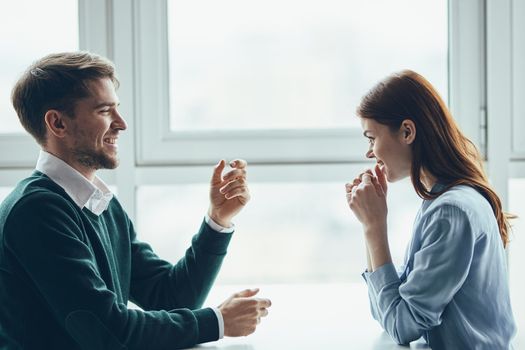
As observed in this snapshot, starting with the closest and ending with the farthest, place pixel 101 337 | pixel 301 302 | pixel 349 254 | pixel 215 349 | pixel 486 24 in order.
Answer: pixel 101 337 → pixel 215 349 → pixel 301 302 → pixel 486 24 → pixel 349 254

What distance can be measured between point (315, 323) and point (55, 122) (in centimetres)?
75

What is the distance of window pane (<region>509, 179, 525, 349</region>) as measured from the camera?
7.18 feet

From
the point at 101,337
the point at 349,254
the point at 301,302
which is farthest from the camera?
the point at 349,254

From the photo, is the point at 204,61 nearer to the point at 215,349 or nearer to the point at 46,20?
the point at 46,20

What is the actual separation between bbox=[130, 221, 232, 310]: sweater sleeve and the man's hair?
0.39 meters

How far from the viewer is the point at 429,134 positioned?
1470 millimetres

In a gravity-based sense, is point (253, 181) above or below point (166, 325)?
above

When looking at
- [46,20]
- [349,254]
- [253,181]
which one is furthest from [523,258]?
[46,20]

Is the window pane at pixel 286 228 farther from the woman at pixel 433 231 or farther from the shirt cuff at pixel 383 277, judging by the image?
the shirt cuff at pixel 383 277

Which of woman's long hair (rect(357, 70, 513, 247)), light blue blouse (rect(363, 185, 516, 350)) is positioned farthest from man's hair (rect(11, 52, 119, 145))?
light blue blouse (rect(363, 185, 516, 350))

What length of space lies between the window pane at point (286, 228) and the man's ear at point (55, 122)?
729 mm

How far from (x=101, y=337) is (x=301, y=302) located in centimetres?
70

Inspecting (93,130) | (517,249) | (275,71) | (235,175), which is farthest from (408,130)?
(517,249)

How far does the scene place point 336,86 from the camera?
7.20ft
